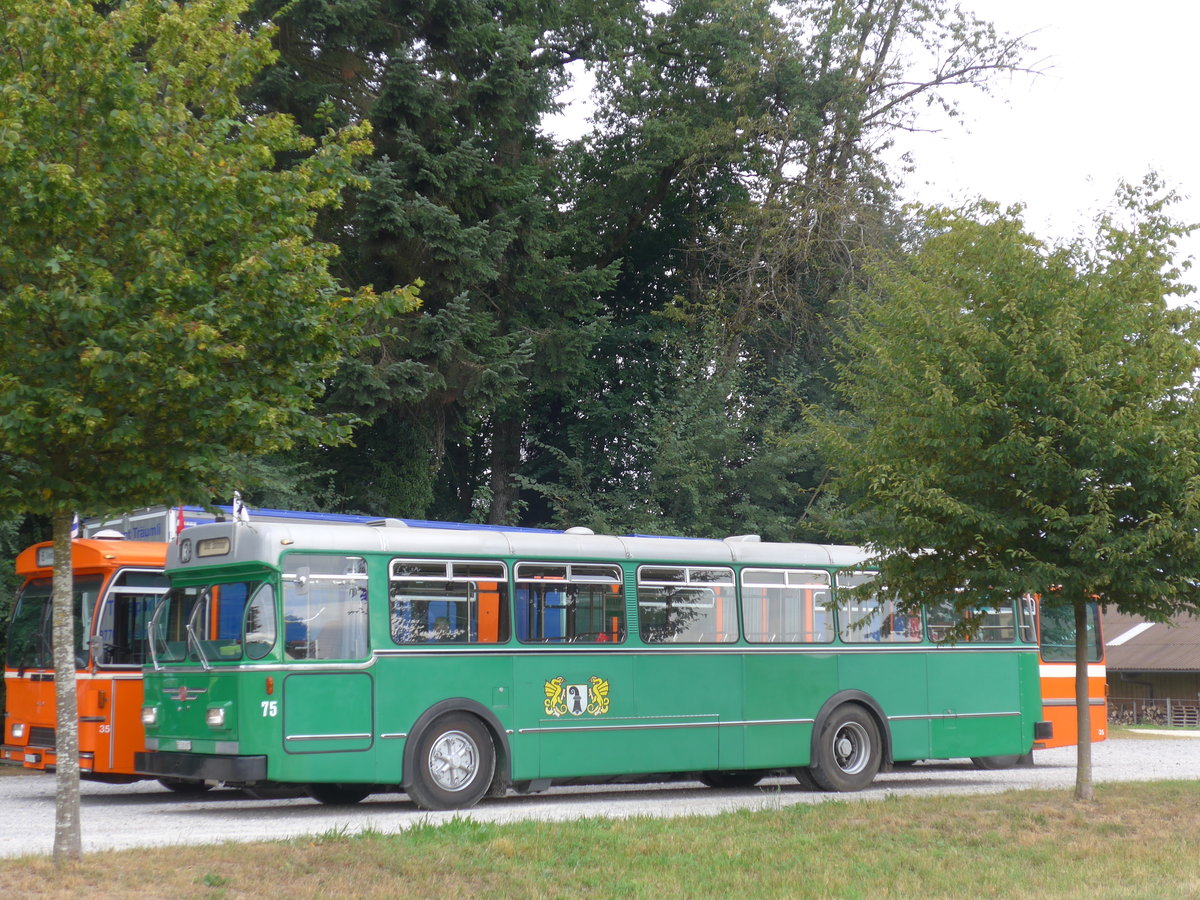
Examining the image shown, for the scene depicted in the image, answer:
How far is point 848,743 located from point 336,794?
6157mm

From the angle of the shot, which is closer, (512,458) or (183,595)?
(183,595)

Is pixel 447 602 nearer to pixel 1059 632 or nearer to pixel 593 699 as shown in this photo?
pixel 593 699

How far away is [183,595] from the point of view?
14.5 m

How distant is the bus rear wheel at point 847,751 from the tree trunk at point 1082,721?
9.45 feet

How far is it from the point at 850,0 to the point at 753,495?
11.3 metres

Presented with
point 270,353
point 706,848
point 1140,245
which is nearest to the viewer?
point 270,353

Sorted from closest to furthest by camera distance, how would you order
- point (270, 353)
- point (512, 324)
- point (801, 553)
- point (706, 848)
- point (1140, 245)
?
point (270, 353) → point (706, 848) → point (1140, 245) → point (801, 553) → point (512, 324)

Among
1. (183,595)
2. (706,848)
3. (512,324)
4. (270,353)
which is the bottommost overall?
(706,848)

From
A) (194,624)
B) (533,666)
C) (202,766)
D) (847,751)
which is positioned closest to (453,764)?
(533,666)

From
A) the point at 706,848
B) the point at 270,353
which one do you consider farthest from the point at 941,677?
the point at 270,353

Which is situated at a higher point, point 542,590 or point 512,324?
point 512,324

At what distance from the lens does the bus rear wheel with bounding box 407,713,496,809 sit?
14094 millimetres

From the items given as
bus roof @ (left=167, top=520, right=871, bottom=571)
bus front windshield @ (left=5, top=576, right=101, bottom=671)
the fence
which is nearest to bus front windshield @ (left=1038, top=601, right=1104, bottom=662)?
bus roof @ (left=167, top=520, right=871, bottom=571)

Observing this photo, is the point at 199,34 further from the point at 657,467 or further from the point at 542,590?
the point at 657,467
